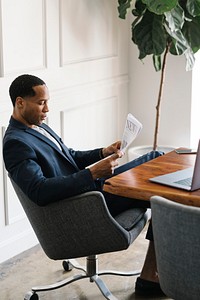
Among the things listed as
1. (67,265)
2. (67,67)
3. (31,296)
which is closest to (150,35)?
(67,67)

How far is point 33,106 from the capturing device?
283 cm

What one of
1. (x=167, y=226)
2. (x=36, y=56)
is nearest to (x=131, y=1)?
(x=36, y=56)

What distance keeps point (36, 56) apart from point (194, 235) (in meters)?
1.90

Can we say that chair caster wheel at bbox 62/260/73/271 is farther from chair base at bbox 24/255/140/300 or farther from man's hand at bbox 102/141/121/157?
man's hand at bbox 102/141/121/157

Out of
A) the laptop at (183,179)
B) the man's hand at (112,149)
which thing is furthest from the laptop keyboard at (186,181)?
the man's hand at (112,149)

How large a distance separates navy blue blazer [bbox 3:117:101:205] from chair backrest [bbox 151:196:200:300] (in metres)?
0.50

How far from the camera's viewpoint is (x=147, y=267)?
3.15 m

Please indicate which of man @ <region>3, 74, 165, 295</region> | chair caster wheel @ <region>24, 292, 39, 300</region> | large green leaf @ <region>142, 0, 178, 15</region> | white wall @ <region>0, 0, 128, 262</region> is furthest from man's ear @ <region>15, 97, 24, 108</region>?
large green leaf @ <region>142, 0, 178, 15</region>

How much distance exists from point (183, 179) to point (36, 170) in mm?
594

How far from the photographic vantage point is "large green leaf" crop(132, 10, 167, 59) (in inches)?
155

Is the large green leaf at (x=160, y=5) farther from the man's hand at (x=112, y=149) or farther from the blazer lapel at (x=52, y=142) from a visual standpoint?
the blazer lapel at (x=52, y=142)

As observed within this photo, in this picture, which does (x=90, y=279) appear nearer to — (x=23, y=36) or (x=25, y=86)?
(x=25, y=86)

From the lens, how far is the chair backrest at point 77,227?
263 cm

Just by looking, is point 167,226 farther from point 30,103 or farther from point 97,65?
point 97,65
